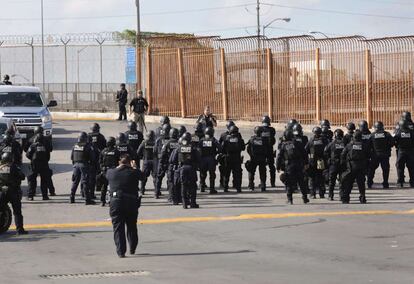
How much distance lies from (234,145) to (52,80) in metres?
35.2

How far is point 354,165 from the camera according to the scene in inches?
841

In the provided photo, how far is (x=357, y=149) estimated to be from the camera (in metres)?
21.3

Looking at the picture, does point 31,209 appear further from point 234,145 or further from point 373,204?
point 373,204

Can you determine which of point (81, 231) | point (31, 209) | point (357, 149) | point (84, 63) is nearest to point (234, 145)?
point (357, 149)

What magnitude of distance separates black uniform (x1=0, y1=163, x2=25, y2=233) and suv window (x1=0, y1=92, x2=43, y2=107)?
15575mm

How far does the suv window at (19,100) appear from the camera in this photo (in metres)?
32.6

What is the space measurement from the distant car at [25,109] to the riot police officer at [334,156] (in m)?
11.6

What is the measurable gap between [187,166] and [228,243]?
186 inches

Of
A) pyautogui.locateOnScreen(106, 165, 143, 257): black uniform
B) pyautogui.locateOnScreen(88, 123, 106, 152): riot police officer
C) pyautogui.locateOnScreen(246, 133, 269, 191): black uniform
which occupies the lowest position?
pyautogui.locateOnScreen(106, 165, 143, 257): black uniform

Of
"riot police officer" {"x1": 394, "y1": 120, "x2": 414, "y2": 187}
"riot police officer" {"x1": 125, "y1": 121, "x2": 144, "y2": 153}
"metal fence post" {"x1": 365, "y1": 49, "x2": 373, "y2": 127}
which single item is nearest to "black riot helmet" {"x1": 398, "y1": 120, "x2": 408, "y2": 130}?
"riot police officer" {"x1": 394, "y1": 120, "x2": 414, "y2": 187}

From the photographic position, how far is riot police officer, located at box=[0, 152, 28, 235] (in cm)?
1703

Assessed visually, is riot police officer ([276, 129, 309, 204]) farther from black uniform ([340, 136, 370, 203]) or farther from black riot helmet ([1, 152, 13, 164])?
black riot helmet ([1, 152, 13, 164])

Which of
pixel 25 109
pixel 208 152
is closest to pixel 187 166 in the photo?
pixel 208 152

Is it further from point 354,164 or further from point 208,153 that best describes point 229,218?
point 208,153
